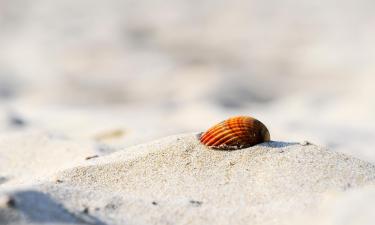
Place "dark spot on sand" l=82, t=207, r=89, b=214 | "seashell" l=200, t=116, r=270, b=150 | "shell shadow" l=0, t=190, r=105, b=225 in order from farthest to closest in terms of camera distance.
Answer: "seashell" l=200, t=116, r=270, b=150
"dark spot on sand" l=82, t=207, r=89, b=214
"shell shadow" l=0, t=190, r=105, b=225

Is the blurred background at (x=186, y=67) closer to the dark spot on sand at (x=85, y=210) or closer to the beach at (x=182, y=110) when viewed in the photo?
the beach at (x=182, y=110)

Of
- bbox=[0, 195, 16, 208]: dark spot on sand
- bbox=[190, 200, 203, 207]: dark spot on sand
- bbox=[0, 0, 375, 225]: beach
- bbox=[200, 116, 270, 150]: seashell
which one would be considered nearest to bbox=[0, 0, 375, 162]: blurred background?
bbox=[0, 0, 375, 225]: beach

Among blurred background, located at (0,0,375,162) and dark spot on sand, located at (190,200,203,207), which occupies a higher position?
blurred background, located at (0,0,375,162)

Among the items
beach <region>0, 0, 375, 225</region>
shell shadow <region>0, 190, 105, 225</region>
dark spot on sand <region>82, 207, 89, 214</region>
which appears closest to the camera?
shell shadow <region>0, 190, 105, 225</region>

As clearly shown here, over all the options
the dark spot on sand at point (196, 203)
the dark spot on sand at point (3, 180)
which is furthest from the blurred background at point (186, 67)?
the dark spot on sand at point (196, 203)

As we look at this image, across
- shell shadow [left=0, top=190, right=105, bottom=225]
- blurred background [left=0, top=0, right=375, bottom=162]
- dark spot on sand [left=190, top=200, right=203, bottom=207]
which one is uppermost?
blurred background [left=0, top=0, right=375, bottom=162]

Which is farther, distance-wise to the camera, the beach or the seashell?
the seashell

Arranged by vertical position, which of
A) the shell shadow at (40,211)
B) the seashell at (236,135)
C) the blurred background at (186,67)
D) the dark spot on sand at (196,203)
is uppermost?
the blurred background at (186,67)

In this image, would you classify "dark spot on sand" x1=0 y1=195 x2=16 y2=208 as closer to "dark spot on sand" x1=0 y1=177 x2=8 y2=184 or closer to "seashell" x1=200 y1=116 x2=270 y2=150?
"seashell" x1=200 y1=116 x2=270 y2=150
